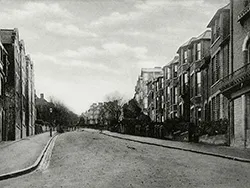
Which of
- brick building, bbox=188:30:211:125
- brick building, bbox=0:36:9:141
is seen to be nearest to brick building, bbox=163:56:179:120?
brick building, bbox=188:30:211:125

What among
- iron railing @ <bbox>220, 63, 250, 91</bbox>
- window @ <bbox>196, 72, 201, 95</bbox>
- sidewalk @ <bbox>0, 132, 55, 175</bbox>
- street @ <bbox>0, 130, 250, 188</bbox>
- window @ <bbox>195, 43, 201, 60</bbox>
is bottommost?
sidewalk @ <bbox>0, 132, 55, 175</bbox>

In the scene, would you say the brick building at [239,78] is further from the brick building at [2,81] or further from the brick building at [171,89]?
the brick building at [171,89]

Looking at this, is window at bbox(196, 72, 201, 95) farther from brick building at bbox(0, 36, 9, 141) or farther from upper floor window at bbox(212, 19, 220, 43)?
brick building at bbox(0, 36, 9, 141)

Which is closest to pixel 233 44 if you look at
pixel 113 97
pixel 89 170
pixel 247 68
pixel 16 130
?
pixel 247 68

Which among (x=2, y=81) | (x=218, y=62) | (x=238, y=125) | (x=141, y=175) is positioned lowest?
(x=141, y=175)

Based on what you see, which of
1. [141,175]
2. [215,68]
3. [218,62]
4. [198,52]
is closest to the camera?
[141,175]

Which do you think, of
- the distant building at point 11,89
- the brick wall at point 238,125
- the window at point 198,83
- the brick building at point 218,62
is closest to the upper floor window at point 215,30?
the brick building at point 218,62

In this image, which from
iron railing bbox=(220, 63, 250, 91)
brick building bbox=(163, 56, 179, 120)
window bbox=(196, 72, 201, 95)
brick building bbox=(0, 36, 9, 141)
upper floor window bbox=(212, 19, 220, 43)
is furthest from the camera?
brick building bbox=(163, 56, 179, 120)

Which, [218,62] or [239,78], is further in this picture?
[218,62]

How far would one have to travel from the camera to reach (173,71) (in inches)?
1850

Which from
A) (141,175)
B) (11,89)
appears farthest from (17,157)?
(11,89)

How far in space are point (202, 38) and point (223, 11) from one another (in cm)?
867

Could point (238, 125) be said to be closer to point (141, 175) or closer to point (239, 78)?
point (239, 78)

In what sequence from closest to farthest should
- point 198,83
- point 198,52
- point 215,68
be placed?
point 215,68 < point 198,83 < point 198,52
